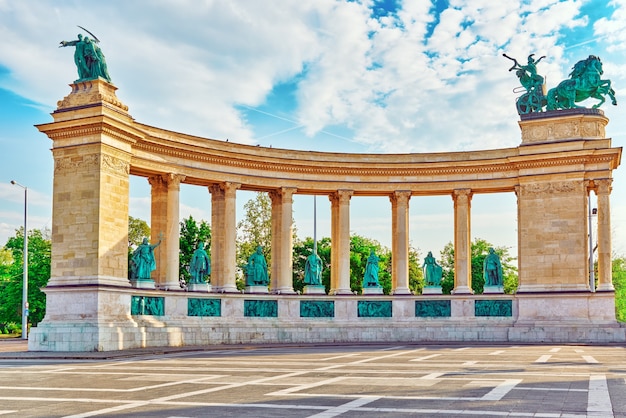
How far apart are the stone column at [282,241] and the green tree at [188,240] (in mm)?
29718

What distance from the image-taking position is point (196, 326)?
51.2 metres

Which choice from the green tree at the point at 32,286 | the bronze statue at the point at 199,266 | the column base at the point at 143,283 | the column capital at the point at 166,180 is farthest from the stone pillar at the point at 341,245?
the green tree at the point at 32,286

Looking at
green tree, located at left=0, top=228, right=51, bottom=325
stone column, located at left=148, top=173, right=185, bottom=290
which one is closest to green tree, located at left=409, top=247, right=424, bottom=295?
green tree, located at left=0, top=228, right=51, bottom=325

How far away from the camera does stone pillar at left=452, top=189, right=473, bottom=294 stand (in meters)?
58.6

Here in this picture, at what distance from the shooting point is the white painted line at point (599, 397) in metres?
18.1

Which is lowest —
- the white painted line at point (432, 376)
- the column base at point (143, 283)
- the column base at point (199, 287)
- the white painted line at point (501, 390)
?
the white painted line at point (432, 376)

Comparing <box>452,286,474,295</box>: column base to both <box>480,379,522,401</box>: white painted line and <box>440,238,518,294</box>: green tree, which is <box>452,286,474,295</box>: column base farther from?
<box>440,238,518,294</box>: green tree

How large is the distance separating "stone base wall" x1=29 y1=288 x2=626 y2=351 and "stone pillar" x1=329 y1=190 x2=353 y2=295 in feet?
4.09

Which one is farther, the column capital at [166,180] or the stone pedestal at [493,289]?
the stone pedestal at [493,289]

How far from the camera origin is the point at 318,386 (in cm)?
2402

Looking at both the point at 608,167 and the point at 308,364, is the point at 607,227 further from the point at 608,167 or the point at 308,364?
the point at 308,364

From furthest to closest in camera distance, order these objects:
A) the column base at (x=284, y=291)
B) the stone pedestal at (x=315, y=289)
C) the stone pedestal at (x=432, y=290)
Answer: the stone pedestal at (x=432, y=290) < the stone pedestal at (x=315, y=289) < the column base at (x=284, y=291)

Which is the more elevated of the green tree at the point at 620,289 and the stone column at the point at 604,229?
the stone column at the point at 604,229

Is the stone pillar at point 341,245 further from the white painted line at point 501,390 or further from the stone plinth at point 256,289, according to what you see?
the white painted line at point 501,390
